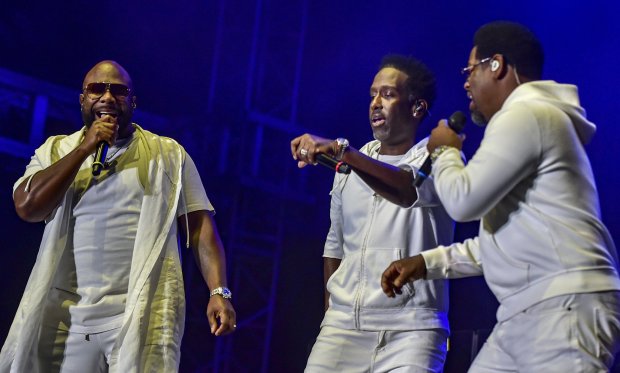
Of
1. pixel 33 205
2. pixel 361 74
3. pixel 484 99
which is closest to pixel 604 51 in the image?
pixel 361 74

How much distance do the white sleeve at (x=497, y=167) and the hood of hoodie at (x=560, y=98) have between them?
0.38 feet

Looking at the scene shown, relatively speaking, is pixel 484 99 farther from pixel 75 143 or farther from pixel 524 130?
pixel 75 143

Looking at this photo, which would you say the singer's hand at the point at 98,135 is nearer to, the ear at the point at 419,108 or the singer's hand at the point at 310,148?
the singer's hand at the point at 310,148

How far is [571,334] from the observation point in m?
2.19

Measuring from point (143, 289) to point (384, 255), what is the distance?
1044 mm

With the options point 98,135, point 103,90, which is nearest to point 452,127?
point 98,135

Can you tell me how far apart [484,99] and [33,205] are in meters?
1.97

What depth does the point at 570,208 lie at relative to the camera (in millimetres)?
2293

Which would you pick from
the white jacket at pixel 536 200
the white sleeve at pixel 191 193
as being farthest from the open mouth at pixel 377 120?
the white jacket at pixel 536 200

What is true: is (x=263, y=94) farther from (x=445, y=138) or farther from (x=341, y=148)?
(x=445, y=138)

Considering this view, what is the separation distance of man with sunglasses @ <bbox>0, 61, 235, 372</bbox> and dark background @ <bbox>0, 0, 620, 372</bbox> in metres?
2.65

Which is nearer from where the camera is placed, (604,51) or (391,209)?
(391,209)

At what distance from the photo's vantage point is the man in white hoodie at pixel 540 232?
221 centimetres

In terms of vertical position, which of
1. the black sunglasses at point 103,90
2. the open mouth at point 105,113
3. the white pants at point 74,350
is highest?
the black sunglasses at point 103,90
